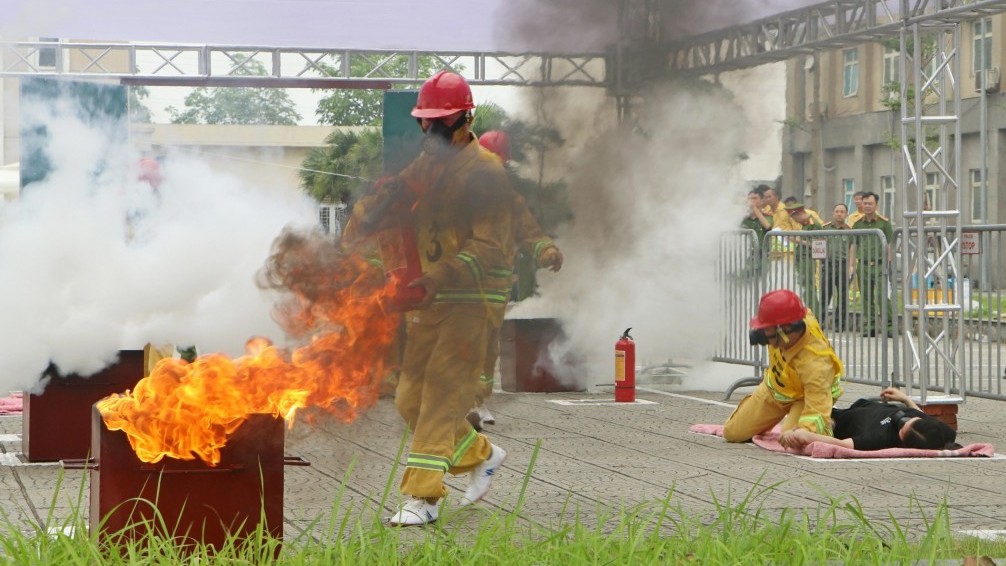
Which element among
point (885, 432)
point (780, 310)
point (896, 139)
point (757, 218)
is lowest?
point (885, 432)

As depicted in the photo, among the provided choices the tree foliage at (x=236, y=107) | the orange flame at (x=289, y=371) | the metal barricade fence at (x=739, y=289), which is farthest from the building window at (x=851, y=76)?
the orange flame at (x=289, y=371)

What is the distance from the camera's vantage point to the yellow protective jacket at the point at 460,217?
20.2 ft

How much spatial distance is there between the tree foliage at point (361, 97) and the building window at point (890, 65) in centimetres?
1036

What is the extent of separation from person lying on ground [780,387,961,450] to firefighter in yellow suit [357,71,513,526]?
329 centimetres

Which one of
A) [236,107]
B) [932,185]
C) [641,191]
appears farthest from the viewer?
[932,185]

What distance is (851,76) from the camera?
92.3ft

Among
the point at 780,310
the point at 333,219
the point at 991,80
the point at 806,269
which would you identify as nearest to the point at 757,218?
the point at 806,269

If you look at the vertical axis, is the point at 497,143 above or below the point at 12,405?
above

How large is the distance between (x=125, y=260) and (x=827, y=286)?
7680mm

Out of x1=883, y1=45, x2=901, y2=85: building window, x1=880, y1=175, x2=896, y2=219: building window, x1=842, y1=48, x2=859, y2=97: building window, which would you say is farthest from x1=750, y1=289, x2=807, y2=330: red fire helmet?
x1=880, y1=175, x2=896, y2=219: building window

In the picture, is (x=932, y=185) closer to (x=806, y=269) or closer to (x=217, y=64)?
(x=217, y=64)

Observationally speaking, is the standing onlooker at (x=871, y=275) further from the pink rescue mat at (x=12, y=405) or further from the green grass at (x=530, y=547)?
the green grass at (x=530, y=547)

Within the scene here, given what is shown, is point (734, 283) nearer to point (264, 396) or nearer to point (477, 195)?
point (477, 195)

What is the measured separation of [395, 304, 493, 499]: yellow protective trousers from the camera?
6418 millimetres
